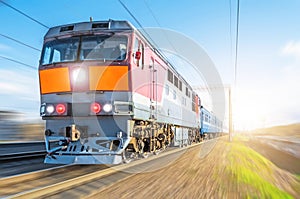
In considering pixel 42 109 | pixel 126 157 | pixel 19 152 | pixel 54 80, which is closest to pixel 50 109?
pixel 42 109

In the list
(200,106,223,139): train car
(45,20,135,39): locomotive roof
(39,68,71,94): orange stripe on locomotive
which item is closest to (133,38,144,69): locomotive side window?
(45,20,135,39): locomotive roof

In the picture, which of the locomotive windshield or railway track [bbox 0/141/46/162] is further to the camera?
railway track [bbox 0/141/46/162]

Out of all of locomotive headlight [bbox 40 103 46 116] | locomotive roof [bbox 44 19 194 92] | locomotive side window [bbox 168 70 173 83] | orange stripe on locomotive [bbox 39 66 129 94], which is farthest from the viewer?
locomotive side window [bbox 168 70 173 83]

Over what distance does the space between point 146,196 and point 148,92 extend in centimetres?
453

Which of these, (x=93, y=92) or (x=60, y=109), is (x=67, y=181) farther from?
(x=93, y=92)

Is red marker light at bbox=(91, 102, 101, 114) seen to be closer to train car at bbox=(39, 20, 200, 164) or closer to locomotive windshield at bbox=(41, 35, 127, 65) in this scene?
train car at bbox=(39, 20, 200, 164)

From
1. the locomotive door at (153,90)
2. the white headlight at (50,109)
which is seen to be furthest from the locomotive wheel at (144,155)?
the white headlight at (50,109)

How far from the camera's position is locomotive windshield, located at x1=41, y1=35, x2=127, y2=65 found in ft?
25.5

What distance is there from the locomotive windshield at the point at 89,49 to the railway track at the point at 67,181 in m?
3.03

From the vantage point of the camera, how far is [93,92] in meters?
7.57

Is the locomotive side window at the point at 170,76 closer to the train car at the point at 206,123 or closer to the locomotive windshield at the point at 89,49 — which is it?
the locomotive windshield at the point at 89,49

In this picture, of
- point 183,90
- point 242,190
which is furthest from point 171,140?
point 242,190

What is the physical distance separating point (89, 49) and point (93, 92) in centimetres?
125

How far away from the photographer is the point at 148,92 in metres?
9.20
